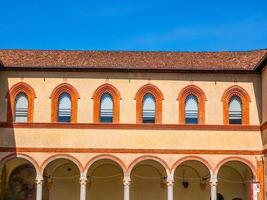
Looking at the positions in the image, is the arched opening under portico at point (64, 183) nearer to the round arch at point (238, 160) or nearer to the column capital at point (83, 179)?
the column capital at point (83, 179)

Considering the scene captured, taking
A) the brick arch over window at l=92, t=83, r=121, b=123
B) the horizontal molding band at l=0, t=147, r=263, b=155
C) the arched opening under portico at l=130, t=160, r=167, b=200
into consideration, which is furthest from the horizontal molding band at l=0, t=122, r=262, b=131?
the arched opening under portico at l=130, t=160, r=167, b=200

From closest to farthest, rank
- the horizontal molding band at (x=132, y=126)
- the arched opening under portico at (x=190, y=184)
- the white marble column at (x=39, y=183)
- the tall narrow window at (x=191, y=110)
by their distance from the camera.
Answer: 1. the white marble column at (x=39, y=183)
2. the horizontal molding band at (x=132, y=126)
3. the tall narrow window at (x=191, y=110)
4. the arched opening under portico at (x=190, y=184)

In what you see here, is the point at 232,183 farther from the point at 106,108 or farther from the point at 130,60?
the point at 130,60

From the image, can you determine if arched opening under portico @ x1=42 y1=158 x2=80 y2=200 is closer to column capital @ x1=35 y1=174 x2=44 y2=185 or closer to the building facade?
the building facade

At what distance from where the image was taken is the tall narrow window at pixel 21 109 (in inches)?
1486

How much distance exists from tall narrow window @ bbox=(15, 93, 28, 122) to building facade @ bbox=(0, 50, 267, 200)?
59 millimetres

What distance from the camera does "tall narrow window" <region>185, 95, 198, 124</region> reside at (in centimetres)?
3816

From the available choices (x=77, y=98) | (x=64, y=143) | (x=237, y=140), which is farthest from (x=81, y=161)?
(x=237, y=140)

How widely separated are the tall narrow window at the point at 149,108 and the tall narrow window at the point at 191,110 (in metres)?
1.97

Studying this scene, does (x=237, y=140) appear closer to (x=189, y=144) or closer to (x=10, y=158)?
(x=189, y=144)

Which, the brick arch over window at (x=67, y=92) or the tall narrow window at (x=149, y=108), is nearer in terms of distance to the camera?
the brick arch over window at (x=67, y=92)

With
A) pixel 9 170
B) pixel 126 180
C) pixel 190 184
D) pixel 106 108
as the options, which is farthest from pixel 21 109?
pixel 190 184

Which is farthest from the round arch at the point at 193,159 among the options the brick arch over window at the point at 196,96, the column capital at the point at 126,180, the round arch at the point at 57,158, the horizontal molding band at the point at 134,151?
the round arch at the point at 57,158

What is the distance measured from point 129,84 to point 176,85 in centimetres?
281
